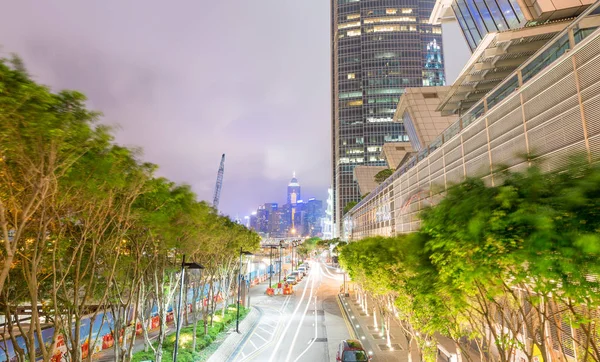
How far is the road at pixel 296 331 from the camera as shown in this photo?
21.0 meters

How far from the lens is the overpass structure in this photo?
9.97m

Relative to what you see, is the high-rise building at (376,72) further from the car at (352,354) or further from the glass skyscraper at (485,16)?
the car at (352,354)

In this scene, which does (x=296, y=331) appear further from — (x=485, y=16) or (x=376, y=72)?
(x=376, y=72)

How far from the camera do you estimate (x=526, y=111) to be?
1280 centimetres

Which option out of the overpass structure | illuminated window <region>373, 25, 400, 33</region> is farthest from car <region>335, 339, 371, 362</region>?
illuminated window <region>373, 25, 400, 33</region>

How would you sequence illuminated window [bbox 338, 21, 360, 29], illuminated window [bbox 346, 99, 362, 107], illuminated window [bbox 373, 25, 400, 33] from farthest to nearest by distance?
illuminated window [bbox 338, 21, 360, 29] < illuminated window [bbox 346, 99, 362, 107] < illuminated window [bbox 373, 25, 400, 33]

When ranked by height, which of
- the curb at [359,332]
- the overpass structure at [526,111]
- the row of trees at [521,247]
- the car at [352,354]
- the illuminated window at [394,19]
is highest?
the illuminated window at [394,19]

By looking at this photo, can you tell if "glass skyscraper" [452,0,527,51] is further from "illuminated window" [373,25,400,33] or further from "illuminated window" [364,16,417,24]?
"illuminated window" [364,16,417,24]

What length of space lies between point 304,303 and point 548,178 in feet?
119

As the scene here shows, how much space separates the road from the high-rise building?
9958 centimetres

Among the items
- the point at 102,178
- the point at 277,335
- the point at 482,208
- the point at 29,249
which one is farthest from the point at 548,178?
the point at 277,335

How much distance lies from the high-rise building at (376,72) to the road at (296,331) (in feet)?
327

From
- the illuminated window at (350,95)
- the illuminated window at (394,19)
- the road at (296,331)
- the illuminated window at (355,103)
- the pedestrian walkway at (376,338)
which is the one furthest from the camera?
the illuminated window at (350,95)

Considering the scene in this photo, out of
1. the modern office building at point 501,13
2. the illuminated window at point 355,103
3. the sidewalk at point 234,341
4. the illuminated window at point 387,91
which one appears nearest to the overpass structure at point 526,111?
the modern office building at point 501,13
